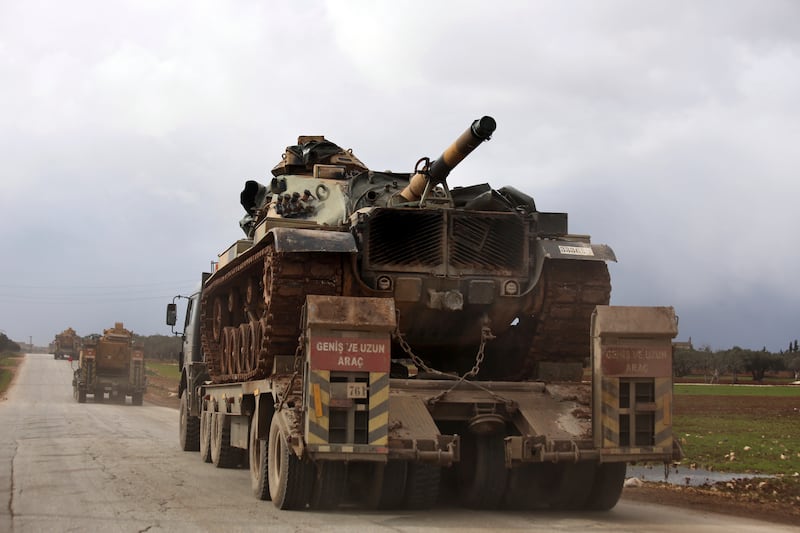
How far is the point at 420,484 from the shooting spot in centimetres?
1063

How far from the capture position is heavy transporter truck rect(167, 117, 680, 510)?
32.2 feet

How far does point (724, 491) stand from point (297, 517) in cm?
632

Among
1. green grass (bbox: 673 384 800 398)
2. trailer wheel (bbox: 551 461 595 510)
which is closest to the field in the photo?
trailer wheel (bbox: 551 461 595 510)

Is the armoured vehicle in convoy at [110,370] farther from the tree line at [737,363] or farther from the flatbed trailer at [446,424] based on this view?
the tree line at [737,363]

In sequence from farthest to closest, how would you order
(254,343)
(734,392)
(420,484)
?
(734,392)
(254,343)
(420,484)

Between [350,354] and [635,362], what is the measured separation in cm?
294

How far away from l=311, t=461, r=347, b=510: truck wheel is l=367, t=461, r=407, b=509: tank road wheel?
31 cm

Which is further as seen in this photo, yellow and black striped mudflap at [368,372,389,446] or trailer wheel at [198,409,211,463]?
trailer wheel at [198,409,211,463]

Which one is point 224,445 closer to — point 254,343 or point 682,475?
point 254,343

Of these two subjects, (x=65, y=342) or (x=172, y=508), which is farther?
(x=65, y=342)

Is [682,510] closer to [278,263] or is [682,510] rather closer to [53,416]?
[278,263]

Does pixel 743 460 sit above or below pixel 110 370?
below

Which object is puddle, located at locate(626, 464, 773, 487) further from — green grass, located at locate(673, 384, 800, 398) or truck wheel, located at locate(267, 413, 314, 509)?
green grass, located at locate(673, 384, 800, 398)

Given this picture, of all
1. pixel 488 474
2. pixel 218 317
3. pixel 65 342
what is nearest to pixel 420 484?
pixel 488 474
